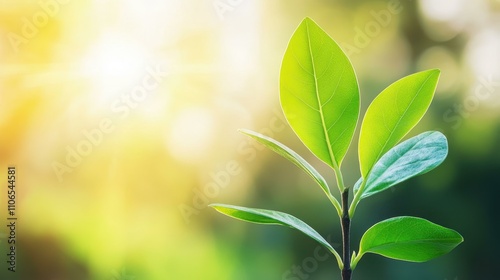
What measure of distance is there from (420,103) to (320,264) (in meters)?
1.56

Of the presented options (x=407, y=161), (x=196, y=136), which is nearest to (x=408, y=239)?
(x=407, y=161)

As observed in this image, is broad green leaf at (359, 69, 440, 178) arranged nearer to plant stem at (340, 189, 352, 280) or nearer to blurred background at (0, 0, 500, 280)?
plant stem at (340, 189, 352, 280)

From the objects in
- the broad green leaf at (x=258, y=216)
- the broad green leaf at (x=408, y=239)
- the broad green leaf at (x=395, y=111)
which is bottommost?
the broad green leaf at (x=408, y=239)

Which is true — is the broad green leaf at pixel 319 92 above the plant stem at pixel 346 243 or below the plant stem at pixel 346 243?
above

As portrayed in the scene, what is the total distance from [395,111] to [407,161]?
0.17ft

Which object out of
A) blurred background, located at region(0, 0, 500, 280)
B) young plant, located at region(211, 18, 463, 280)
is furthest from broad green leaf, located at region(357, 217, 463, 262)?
blurred background, located at region(0, 0, 500, 280)

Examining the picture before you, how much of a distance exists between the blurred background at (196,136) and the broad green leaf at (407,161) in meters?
1.23

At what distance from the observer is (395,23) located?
6.75 ft

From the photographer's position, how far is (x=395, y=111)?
493 millimetres

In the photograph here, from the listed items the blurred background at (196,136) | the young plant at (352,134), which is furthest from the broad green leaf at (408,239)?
the blurred background at (196,136)

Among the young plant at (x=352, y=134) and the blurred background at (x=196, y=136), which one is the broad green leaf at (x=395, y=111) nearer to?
the young plant at (x=352, y=134)

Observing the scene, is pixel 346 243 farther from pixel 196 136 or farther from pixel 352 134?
pixel 196 136

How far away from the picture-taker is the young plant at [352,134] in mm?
464

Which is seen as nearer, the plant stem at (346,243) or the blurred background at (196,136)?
the plant stem at (346,243)
